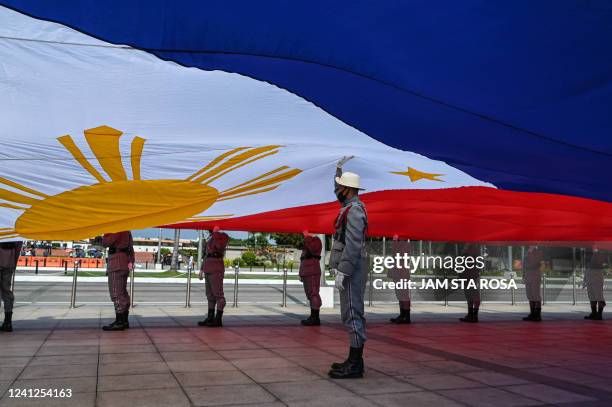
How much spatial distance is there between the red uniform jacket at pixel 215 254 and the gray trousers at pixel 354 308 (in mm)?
5103

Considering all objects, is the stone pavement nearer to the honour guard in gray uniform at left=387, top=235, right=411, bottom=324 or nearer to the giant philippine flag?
the honour guard in gray uniform at left=387, top=235, right=411, bottom=324

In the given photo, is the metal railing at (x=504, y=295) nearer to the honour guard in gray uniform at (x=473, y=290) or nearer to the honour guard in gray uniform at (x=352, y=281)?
the honour guard in gray uniform at (x=473, y=290)

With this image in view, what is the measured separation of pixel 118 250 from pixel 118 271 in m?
0.36

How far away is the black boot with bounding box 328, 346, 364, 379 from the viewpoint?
5523mm

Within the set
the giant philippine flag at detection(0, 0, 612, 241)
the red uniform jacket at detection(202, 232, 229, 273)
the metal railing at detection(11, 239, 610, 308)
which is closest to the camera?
the giant philippine flag at detection(0, 0, 612, 241)

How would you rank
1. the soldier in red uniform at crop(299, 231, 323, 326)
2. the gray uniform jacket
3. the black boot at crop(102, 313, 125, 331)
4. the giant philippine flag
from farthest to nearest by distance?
the soldier in red uniform at crop(299, 231, 323, 326) → the black boot at crop(102, 313, 125, 331) → the gray uniform jacket → the giant philippine flag

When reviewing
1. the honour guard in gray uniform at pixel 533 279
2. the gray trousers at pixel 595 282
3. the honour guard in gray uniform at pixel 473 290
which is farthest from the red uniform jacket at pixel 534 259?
the honour guard in gray uniform at pixel 473 290

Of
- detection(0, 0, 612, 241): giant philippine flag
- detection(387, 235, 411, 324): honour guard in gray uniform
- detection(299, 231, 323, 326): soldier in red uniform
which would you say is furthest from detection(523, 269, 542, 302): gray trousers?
detection(0, 0, 612, 241): giant philippine flag

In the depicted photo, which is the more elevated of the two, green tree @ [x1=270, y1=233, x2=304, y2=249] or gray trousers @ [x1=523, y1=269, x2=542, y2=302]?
green tree @ [x1=270, y1=233, x2=304, y2=249]

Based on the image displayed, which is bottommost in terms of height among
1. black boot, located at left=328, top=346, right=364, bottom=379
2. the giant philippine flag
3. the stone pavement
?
the stone pavement

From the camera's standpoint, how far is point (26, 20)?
4.36 metres

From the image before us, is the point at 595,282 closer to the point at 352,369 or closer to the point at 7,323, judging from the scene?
the point at 352,369

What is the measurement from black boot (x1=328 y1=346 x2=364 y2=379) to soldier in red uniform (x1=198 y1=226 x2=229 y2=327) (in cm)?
498

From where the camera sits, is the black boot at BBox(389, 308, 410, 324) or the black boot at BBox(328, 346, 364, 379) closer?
the black boot at BBox(328, 346, 364, 379)
